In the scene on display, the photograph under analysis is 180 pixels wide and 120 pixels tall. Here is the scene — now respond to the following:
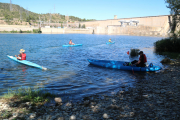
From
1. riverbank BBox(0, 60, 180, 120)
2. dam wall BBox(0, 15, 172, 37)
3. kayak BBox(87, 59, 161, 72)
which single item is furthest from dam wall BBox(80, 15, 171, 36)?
riverbank BBox(0, 60, 180, 120)

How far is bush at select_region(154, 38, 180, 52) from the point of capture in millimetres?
23856

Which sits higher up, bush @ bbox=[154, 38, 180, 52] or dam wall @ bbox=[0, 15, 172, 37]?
dam wall @ bbox=[0, 15, 172, 37]

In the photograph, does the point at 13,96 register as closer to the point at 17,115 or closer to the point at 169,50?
the point at 17,115

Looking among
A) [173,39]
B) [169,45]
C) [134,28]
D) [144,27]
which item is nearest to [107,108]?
[173,39]

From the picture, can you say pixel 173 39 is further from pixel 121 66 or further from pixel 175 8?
pixel 121 66

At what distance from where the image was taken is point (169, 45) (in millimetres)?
24984

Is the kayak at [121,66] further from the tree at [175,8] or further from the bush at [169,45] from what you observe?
the bush at [169,45]

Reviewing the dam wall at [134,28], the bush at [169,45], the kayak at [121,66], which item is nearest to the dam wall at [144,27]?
the dam wall at [134,28]

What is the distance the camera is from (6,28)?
365 feet

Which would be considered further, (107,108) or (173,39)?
(173,39)

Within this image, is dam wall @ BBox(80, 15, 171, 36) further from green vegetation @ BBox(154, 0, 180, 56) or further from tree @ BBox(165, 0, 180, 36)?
tree @ BBox(165, 0, 180, 36)

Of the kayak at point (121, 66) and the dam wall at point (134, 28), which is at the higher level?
the dam wall at point (134, 28)

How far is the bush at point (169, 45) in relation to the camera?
2386 cm

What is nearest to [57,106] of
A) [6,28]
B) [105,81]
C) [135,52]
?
[105,81]
